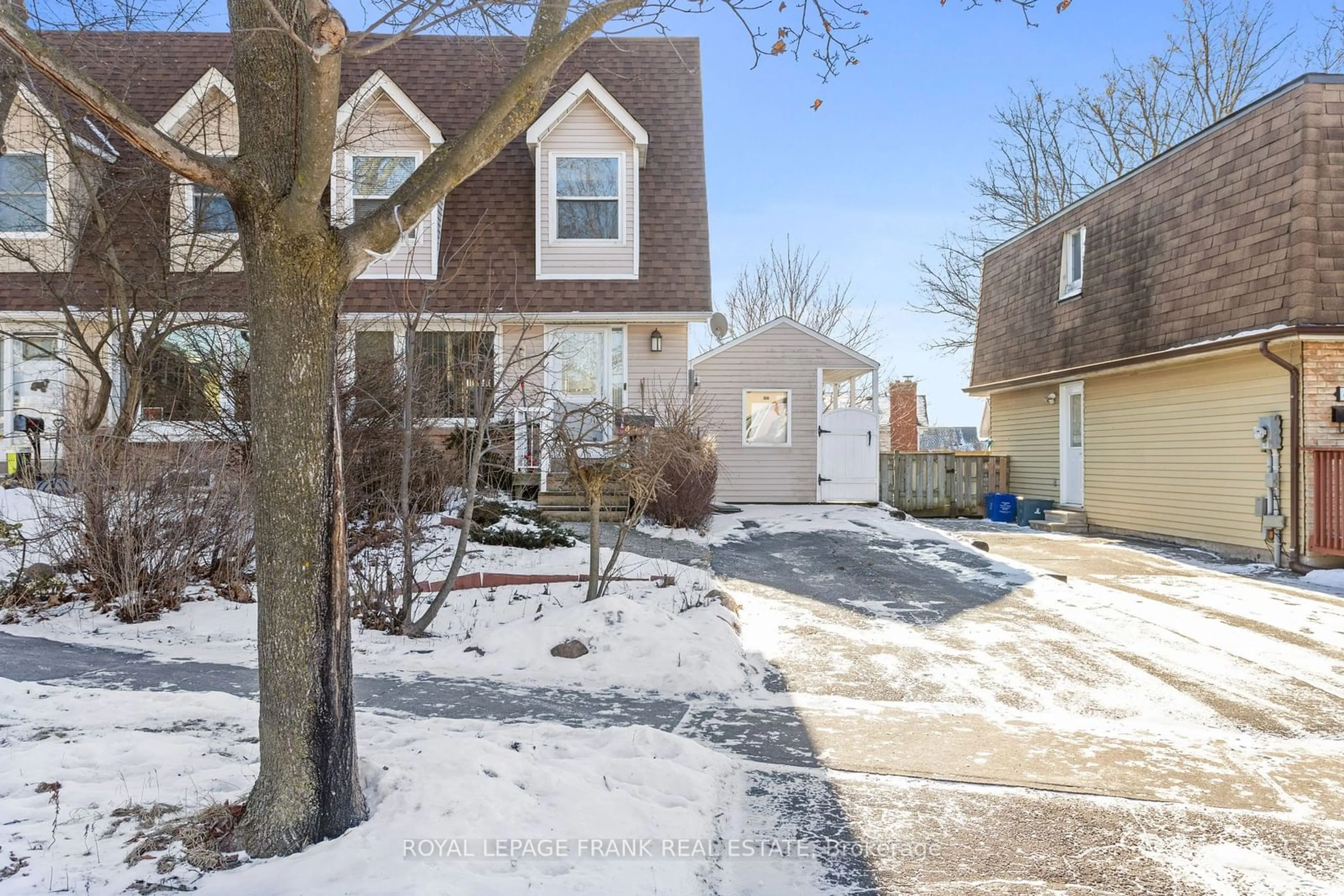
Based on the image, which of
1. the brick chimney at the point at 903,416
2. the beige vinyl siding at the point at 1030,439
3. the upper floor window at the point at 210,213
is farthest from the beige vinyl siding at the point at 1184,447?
the brick chimney at the point at 903,416

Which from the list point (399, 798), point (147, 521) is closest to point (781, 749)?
point (399, 798)

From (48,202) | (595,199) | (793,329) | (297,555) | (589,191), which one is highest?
(589,191)

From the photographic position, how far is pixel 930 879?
10.7 ft

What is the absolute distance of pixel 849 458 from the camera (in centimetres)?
1698

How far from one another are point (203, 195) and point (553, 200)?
210 inches

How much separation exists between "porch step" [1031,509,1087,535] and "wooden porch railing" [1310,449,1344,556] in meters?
5.48

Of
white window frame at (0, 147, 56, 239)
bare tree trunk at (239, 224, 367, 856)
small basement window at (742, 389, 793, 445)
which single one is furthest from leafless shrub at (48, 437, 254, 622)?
small basement window at (742, 389, 793, 445)

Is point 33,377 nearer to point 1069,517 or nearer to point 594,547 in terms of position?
point 594,547

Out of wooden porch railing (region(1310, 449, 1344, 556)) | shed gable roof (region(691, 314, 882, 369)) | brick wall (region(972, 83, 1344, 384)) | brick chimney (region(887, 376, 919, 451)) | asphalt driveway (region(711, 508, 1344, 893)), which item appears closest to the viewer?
asphalt driveway (region(711, 508, 1344, 893))

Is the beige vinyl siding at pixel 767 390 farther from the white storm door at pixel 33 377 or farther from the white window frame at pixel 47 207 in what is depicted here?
the white storm door at pixel 33 377

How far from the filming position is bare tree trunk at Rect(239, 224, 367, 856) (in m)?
3.01

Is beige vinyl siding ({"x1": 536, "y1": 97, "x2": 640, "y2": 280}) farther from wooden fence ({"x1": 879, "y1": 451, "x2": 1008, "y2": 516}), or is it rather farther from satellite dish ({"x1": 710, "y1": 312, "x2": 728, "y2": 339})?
wooden fence ({"x1": 879, "y1": 451, "x2": 1008, "y2": 516})

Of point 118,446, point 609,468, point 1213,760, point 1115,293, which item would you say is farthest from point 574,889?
point 1115,293

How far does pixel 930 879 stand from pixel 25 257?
488 inches
